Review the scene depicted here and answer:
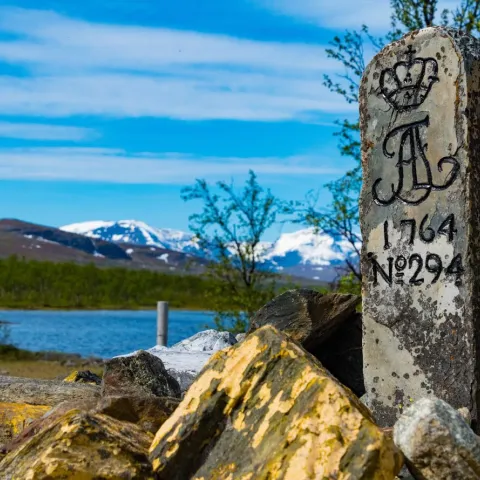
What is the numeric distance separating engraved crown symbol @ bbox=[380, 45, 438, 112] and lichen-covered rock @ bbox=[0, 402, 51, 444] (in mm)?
5756

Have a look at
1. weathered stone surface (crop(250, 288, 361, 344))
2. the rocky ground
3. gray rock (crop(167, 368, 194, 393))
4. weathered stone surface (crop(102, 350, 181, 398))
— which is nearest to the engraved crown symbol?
weathered stone surface (crop(250, 288, 361, 344))

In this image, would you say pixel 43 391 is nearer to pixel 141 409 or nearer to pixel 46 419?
pixel 46 419

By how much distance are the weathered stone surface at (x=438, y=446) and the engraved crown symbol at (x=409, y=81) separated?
4291mm

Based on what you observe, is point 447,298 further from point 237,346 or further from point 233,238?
point 233,238

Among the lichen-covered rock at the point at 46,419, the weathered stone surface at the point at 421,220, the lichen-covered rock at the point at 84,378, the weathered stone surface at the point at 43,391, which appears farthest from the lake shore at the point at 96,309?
the lichen-covered rock at the point at 46,419

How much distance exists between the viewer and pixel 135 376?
415 inches

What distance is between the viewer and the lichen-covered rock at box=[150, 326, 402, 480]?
6363mm

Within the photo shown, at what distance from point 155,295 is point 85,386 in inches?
5066

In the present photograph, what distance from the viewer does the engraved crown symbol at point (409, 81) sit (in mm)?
10008

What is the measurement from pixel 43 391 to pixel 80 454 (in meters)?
4.37

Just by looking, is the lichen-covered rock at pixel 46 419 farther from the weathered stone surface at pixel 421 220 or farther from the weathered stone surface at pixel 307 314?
the weathered stone surface at pixel 421 220

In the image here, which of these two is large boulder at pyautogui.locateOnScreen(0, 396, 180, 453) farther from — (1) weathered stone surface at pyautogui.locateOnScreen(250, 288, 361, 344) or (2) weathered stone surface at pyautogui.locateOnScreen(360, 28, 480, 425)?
(2) weathered stone surface at pyautogui.locateOnScreen(360, 28, 480, 425)

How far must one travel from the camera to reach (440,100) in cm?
987

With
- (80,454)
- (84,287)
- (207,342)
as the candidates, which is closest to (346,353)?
(207,342)
